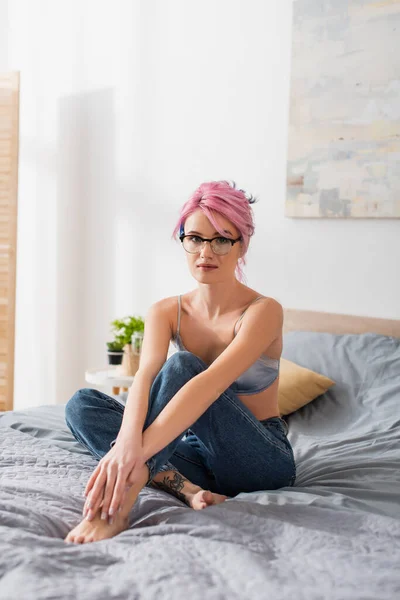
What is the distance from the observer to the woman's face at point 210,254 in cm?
173

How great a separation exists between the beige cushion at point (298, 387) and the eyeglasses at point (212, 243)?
2.51ft

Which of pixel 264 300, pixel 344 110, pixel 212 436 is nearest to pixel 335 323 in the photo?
pixel 344 110

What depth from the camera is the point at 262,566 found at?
116 centimetres

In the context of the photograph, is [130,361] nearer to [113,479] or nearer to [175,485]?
[175,485]

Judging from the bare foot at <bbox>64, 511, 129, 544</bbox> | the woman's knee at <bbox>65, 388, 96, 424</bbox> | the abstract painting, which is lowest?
the bare foot at <bbox>64, 511, 129, 544</bbox>

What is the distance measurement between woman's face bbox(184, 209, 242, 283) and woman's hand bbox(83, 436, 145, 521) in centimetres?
48

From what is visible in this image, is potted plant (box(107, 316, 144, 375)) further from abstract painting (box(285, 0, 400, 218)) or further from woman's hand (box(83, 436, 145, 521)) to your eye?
woman's hand (box(83, 436, 145, 521))

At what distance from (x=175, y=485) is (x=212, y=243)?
572mm

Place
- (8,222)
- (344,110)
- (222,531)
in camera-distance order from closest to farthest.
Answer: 1. (222,531)
2. (344,110)
3. (8,222)

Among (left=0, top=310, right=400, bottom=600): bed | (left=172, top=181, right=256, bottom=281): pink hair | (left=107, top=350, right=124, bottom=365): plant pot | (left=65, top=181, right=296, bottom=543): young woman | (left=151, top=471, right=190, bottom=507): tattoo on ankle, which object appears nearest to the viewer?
(left=0, top=310, right=400, bottom=600): bed

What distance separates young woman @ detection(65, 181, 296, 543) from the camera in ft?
4.82

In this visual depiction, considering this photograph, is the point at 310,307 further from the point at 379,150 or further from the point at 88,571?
the point at 88,571

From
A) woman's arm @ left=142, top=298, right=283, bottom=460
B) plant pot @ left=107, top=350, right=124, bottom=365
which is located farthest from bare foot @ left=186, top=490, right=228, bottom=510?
plant pot @ left=107, top=350, right=124, bottom=365

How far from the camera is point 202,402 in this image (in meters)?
1.52
